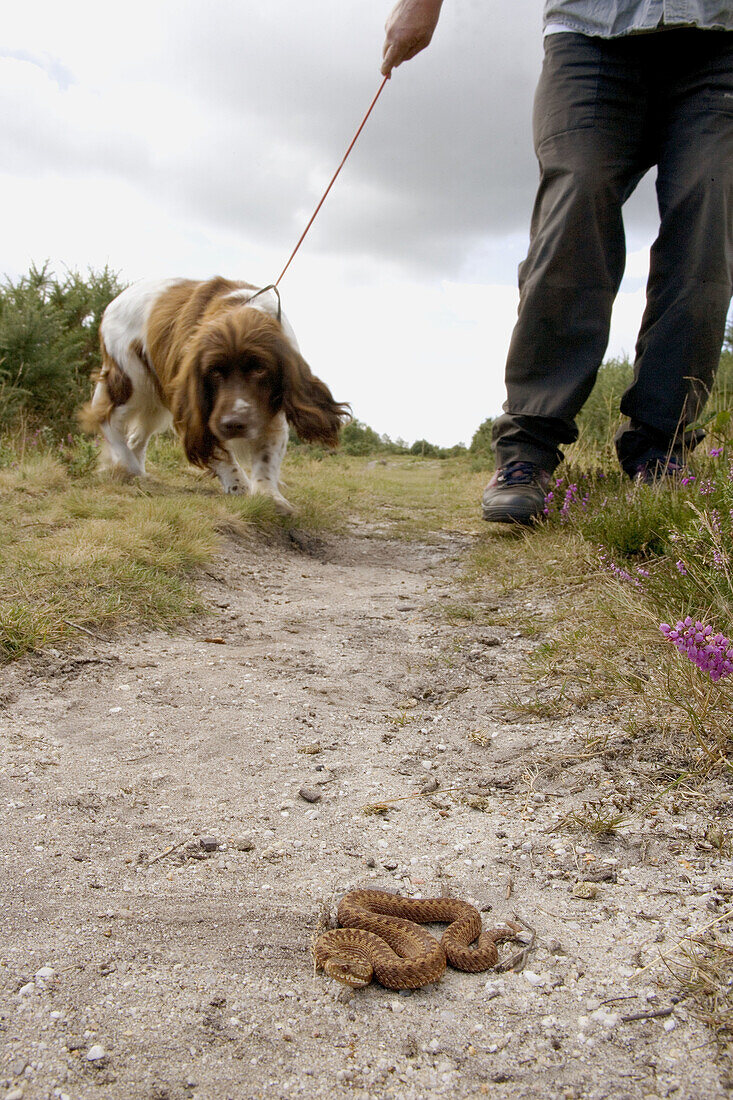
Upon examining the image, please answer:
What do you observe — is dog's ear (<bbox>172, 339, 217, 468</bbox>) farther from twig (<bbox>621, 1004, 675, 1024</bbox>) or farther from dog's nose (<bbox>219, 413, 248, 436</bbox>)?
twig (<bbox>621, 1004, 675, 1024</bbox>)

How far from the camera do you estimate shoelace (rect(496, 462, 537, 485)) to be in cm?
424

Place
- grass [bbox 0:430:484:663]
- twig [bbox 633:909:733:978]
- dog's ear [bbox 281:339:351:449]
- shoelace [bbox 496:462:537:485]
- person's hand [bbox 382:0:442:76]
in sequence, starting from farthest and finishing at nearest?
dog's ear [bbox 281:339:351:449]
shoelace [bbox 496:462:537:485]
person's hand [bbox 382:0:442:76]
grass [bbox 0:430:484:663]
twig [bbox 633:909:733:978]

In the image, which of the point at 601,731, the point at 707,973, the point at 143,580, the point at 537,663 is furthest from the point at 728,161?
the point at 707,973

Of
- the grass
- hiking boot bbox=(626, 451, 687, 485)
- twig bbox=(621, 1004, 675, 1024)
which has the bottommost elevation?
the grass

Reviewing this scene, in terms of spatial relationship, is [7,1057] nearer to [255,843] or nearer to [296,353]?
[255,843]

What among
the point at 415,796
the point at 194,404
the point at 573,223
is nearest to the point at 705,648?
the point at 415,796

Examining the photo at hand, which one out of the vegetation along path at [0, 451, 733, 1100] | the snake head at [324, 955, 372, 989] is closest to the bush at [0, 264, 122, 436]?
the vegetation along path at [0, 451, 733, 1100]

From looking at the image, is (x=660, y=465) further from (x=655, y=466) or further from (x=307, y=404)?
(x=307, y=404)

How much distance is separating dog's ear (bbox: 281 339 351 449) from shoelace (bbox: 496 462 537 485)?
1.56 metres

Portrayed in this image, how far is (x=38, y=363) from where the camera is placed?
26.7ft

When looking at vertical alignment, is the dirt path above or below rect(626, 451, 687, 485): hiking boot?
below

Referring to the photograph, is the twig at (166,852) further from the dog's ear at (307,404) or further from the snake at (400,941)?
the dog's ear at (307,404)

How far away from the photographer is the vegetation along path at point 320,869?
106 centimetres

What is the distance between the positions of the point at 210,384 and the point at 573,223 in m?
2.37
